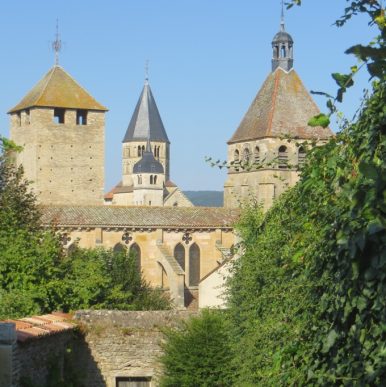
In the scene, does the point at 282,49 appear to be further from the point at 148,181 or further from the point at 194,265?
the point at 148,181

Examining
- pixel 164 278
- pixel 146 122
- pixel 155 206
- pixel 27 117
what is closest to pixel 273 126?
pixel 155 206

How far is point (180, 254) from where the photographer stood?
54406 millimetres

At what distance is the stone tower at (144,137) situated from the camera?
4998 inches

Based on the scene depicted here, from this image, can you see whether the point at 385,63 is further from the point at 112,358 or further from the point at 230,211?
the point at 230,211

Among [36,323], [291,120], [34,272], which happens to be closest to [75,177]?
[291,120]

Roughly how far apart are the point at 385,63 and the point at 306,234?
3137 millimetres

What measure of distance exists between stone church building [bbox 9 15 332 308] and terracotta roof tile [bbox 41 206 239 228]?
5 cm

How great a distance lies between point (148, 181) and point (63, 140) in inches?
2073

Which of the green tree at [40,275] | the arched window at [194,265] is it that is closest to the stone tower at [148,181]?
the arched window at [194,265]

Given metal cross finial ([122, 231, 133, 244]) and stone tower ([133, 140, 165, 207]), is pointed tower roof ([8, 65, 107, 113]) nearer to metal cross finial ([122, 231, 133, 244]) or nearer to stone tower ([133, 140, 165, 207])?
metal cross finial ([122, 231, 133, 244])

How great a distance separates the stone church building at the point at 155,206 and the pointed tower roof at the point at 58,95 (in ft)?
0.21

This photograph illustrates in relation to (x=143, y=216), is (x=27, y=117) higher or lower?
higher

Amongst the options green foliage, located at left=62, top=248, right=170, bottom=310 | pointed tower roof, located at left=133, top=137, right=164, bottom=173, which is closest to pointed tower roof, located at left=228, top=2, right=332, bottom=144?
green foliage, located at left=62, top=248, right=170, bottom=310

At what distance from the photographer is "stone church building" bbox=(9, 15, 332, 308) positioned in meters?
52.0
